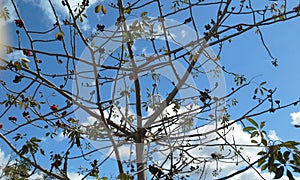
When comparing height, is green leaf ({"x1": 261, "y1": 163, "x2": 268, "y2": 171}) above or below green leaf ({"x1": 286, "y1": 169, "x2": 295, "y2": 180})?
above

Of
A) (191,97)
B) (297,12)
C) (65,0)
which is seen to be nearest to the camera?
(65,0)

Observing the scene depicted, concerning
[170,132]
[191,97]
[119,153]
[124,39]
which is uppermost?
[124,39]

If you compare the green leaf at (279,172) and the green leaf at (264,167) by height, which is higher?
the green leaf at (264,167)

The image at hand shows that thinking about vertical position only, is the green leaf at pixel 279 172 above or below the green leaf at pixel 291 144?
below

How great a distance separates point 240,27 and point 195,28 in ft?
0.87

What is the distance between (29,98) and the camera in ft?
6.38

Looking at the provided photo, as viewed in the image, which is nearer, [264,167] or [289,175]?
[289,175]

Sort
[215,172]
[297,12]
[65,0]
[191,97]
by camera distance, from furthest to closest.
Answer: [215,172], [191,97], [297,12], [65,0]

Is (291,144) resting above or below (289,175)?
above

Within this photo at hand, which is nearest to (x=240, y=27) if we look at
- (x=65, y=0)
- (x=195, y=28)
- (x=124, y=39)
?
(x=195, y=28)

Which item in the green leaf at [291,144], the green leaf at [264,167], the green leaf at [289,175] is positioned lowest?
the green leaf at [289,175]

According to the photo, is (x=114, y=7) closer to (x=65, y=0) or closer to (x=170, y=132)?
(x=65, y=0)

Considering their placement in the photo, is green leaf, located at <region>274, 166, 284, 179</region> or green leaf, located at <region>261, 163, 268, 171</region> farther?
green leaf, located at <region>261, 163, 268, 171</region>

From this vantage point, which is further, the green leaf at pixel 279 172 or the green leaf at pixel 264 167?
the green leaf at pixel 264 167
